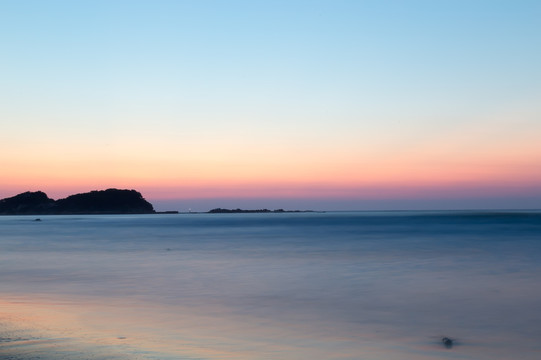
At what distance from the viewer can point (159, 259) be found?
126 feet

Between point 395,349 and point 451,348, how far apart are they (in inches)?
54.0

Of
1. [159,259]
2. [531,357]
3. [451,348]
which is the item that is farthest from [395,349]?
[159,259]

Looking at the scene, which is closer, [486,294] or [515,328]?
[515,328]

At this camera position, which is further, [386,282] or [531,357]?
[386,282]

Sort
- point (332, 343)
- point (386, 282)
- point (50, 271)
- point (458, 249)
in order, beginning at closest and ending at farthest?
1. point (332, 343)
2. point (386, 282)
3. point (50, 271)
4. point (458, 249)

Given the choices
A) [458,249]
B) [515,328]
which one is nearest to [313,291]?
[515,328]

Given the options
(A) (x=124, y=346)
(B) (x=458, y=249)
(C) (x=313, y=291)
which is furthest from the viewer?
(B) (x=458, y=249)

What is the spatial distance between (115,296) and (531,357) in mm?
14694

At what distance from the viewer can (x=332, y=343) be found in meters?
12.7

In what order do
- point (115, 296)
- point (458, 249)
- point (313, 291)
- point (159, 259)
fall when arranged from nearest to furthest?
point (115, 296), point (313, 291), point (159, 259), point (458, 249)

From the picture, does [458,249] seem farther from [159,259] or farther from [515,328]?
[515,328]

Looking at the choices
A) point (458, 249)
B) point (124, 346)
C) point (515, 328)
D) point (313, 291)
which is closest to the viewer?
point (124, 346)

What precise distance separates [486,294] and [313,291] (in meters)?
7.01

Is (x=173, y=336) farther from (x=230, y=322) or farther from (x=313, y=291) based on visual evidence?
(x=313, y=291)
